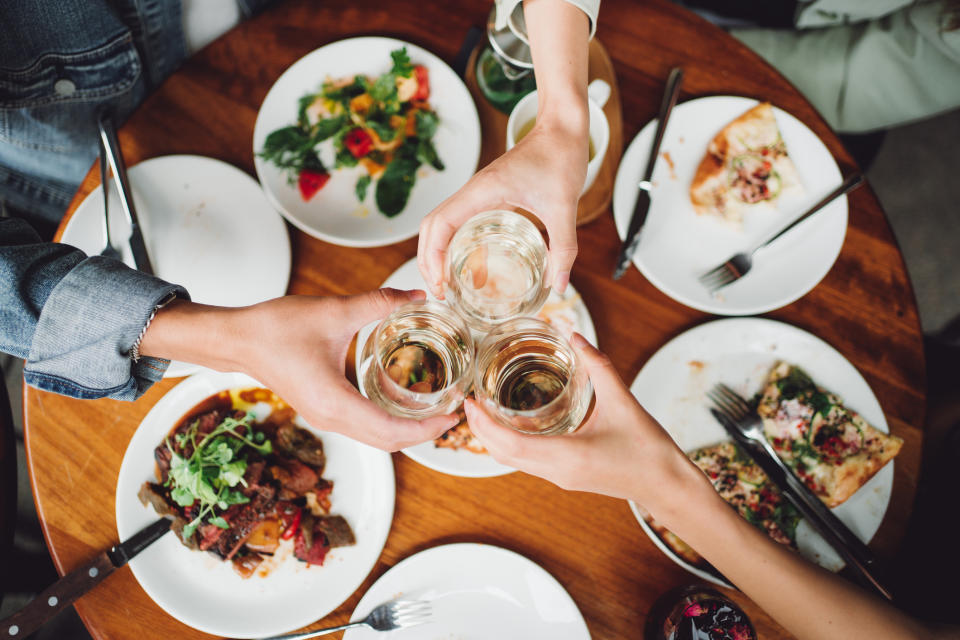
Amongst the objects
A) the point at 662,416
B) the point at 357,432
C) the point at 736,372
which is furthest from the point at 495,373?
the point at 736,372

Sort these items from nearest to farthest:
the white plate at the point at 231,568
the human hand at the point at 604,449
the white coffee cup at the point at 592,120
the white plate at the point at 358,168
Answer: the human hand at the point at 604,449
the white plate at the point at 231,568
the white coffee cup at the point at 592,120
the white plate at the point at 358,168

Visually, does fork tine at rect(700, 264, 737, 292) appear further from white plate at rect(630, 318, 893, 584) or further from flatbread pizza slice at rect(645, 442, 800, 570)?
flatbread pizza slice at rect(645, 442, 800, 570)

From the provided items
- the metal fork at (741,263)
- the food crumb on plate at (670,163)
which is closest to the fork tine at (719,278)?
the metal fork at (741,263)

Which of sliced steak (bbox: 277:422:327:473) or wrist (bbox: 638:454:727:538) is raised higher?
wrist (bbox: 638:454:727:538)

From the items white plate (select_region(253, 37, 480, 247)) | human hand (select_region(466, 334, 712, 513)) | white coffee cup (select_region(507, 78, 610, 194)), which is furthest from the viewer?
white plate (select_region(253, 37, 480, 247))

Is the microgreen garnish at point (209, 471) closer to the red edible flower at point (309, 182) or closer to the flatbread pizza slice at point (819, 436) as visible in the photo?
the red edible flower at point (309, 182)

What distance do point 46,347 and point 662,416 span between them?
137 cm

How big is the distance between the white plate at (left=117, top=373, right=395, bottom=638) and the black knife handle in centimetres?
7

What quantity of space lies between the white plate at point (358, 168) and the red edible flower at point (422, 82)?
14mm

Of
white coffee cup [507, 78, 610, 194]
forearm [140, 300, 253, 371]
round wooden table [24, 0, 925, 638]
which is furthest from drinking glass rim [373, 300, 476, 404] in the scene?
white coffee cup [507, 78, 610, 194]

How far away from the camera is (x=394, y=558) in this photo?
4.42ft

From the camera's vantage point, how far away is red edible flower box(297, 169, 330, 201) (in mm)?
1487

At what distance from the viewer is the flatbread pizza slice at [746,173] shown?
1531 mm

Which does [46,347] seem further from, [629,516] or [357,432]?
[629,516]
